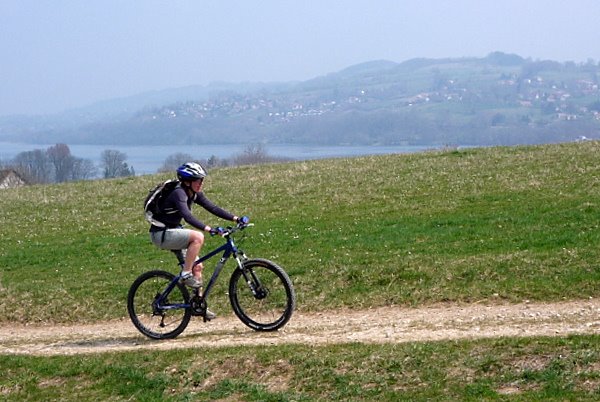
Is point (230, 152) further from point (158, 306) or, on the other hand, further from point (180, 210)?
point (180, 210)

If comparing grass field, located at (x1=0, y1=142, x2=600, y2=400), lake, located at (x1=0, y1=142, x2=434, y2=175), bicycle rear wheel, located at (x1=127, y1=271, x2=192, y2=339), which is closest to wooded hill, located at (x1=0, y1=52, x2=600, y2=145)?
lake, located at (x1=0, y1=142, x2=434, y2=175)

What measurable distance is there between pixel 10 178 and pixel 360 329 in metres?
54.0

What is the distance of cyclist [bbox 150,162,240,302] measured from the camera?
11250mm

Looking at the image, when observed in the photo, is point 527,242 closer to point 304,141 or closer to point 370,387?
point 370,387

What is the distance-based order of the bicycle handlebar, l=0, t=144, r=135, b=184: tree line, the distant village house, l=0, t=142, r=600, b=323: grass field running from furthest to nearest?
l=0, t=144, r=135, b=184: tree line → the distant village house → l=0, t=142, r=600, b=323: grass field → the bicycle handlebar

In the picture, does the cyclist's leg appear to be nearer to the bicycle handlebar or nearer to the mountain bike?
the mountain bike

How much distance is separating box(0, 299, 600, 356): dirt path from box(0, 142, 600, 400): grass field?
509mm

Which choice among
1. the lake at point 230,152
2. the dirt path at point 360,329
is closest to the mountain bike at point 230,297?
the dirt path at point 360,329

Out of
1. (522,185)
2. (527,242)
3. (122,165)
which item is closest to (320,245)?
(527,242)

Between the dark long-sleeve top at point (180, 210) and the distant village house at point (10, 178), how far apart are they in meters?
51.1

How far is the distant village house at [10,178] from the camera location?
59531 millimetres

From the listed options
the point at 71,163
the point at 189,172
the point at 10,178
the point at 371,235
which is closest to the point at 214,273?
the point at 189,172

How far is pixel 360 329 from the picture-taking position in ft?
37.4

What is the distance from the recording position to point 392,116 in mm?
108188
